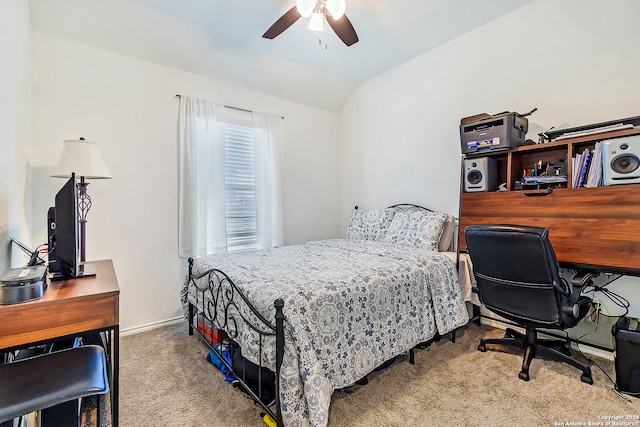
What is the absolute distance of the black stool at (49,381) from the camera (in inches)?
38.2

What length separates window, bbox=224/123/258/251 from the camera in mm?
3461

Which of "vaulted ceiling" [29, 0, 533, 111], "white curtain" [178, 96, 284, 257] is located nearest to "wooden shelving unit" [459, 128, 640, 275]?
"vaulted ceiling" [29, 0, 533, 111]

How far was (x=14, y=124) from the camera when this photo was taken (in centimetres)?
176

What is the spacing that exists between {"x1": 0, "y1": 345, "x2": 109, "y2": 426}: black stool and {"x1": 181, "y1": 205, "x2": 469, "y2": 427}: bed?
69 cm

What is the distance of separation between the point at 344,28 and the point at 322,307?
6.69ft

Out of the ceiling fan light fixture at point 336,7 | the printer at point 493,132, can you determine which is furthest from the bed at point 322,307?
the ceiling fan light fixture at point 336,7

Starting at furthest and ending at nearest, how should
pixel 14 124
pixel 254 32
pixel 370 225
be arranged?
pixel 370 225 < pixel 254 32 < pixel 14 124

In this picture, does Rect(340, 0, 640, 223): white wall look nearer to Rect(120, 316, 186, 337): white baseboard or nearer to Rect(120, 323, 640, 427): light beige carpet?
Rect(120, 323, 640, 427): light beige carpet

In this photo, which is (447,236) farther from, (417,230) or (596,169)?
(596,169)

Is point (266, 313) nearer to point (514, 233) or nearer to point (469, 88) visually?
point (514, 233)

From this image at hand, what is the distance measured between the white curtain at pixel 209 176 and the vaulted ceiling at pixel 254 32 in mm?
432

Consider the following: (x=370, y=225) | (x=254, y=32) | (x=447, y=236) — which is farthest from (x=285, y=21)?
(x=447, y=236)

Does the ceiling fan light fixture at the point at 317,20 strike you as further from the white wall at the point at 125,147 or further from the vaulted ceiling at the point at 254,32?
the white wall at the point at 125,147

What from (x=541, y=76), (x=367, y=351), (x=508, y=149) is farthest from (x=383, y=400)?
(x=541, y=76)
